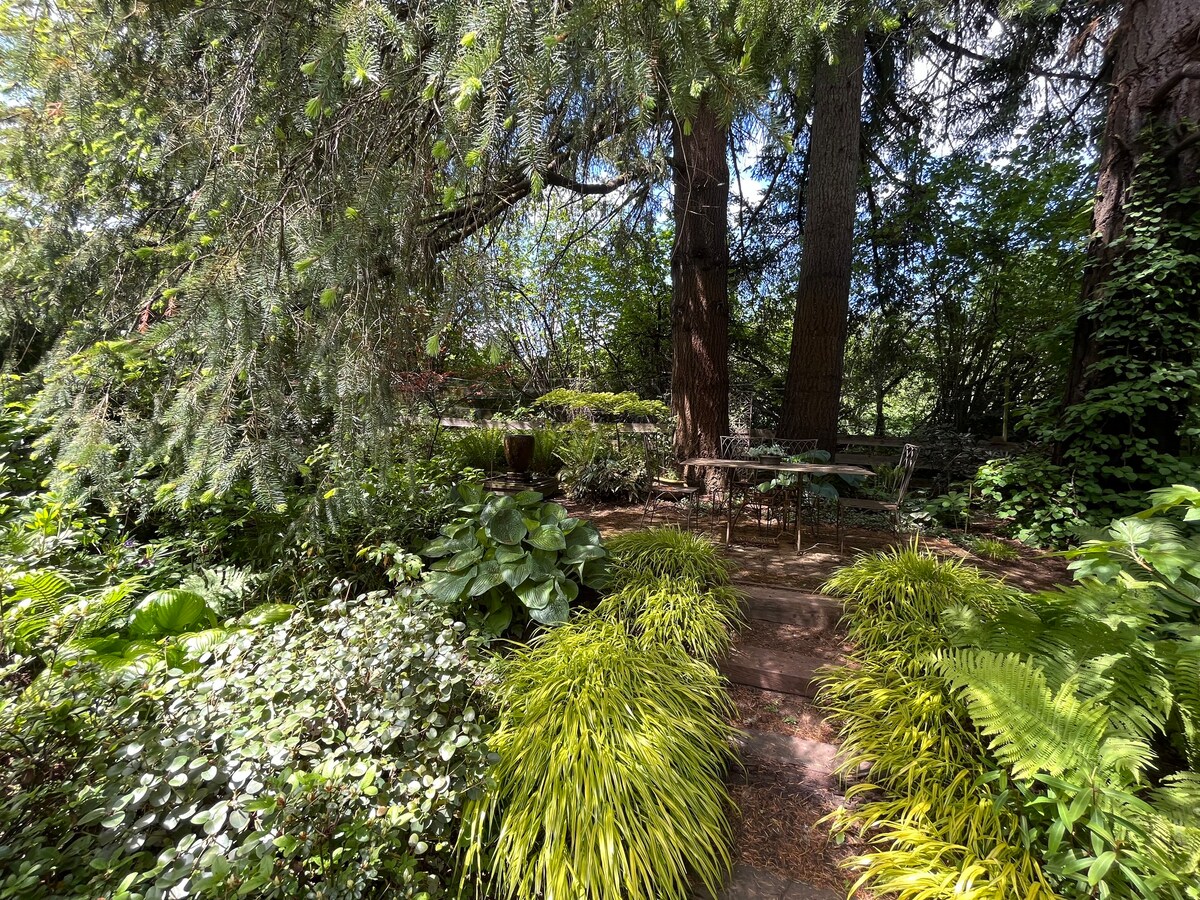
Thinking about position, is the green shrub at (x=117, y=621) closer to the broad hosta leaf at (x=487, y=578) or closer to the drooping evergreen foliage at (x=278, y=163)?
the drooping evergreen foliage at (x=278, y=163)

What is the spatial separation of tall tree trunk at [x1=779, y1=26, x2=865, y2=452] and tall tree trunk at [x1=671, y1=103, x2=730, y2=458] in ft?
2.75

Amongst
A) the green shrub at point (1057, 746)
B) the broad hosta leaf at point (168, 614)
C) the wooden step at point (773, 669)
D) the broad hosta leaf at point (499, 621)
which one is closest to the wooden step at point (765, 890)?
the green shrub at point (1057, 746)

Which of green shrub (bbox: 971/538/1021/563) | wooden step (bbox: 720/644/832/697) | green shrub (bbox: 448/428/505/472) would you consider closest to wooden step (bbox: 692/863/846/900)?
wooden step (bbox: 720/644/832/697)

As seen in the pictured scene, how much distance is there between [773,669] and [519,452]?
3645 mm

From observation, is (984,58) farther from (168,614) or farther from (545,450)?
(168,614)

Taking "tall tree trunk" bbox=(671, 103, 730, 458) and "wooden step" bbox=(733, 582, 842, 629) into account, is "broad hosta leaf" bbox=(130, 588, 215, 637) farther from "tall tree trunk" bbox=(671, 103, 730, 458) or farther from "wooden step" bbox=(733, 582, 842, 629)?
"tall tree trunk" bbox=(671, 103, 730, 458)

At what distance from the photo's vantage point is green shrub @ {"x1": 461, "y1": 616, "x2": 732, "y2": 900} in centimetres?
151

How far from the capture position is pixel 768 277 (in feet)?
25.5

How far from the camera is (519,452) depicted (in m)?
5.48

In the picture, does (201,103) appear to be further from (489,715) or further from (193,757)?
(489,715)

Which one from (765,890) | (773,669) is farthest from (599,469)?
(765,890)

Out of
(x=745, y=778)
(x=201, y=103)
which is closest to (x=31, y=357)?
(x=201, y=103)

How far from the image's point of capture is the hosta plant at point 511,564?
2.56 meters

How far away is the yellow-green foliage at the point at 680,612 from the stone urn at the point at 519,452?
284 cm
